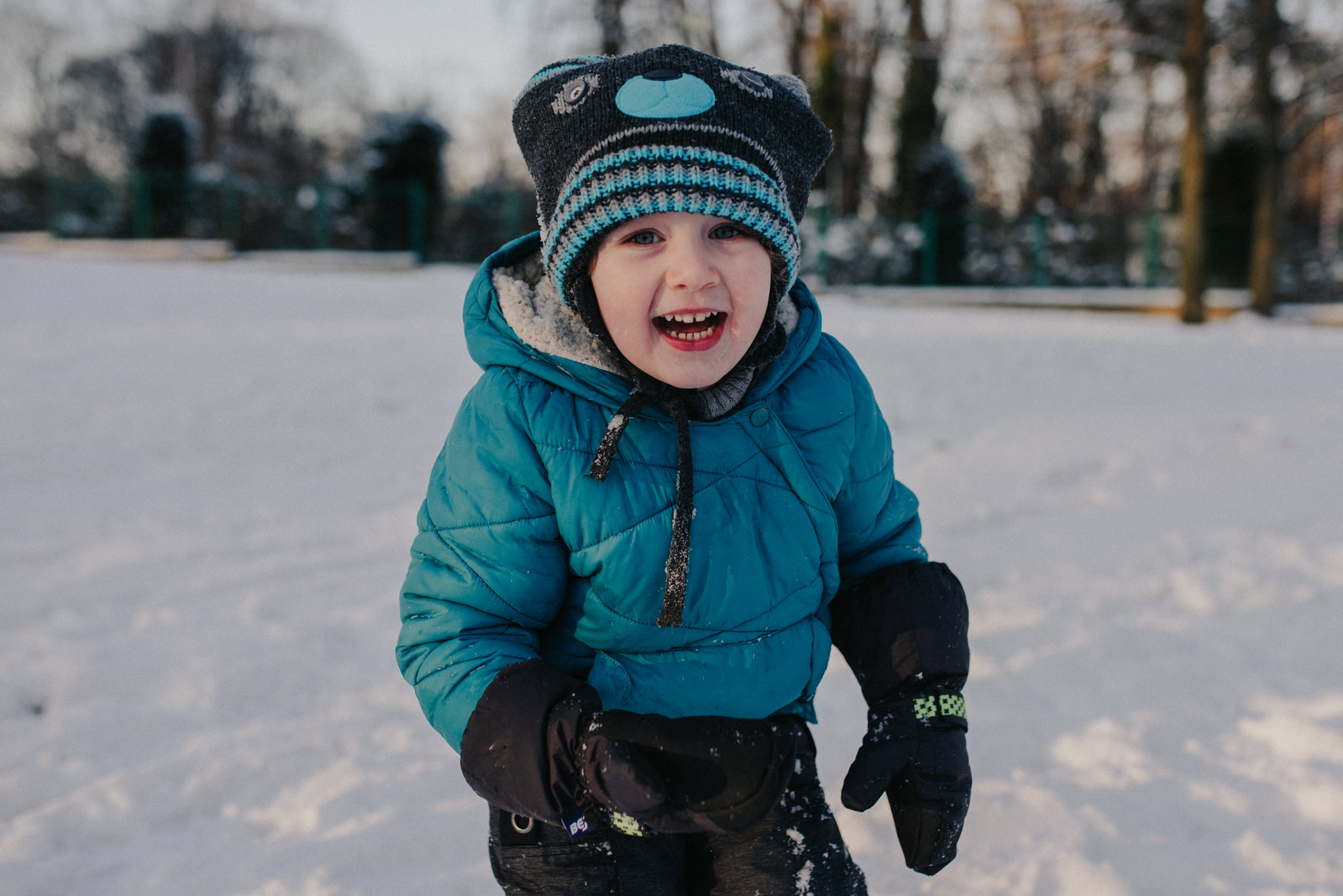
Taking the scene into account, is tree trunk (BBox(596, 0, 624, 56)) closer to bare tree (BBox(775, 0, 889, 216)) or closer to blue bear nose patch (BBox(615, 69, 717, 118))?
bare tree (BBox(775, 0, 889, 216))

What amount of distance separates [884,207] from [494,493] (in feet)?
69.6

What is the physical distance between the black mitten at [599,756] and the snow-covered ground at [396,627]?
0.98m

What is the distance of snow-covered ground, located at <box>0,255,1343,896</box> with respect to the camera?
7.37ft

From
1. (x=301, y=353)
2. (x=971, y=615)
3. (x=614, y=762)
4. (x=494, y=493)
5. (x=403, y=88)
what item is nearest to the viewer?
(x=614, y=762)

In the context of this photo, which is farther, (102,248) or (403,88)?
(403,88)

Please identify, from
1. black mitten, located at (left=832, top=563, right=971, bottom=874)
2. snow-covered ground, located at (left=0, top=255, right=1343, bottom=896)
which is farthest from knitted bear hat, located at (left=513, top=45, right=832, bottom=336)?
snow-covered ground, located at (left=0, top=255, right=1343, bottom=896)

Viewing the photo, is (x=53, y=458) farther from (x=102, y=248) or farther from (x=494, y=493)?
(x=102, y=248)

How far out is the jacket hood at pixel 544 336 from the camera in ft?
5.05

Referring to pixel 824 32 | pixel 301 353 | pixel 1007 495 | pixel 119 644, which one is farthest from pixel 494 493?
pixel 824 32

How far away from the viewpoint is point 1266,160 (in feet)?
45.2

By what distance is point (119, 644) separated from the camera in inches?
123

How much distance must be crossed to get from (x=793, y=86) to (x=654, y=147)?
0.33 meters

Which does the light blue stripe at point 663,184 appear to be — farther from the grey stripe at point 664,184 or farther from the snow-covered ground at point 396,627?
the snow-covered ground at point 396,627

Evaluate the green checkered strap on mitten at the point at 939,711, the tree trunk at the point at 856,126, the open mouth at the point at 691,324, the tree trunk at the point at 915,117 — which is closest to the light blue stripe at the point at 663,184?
the open mouth at the point at 691,324
